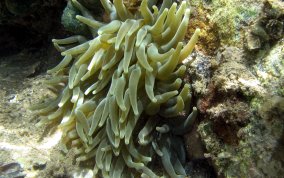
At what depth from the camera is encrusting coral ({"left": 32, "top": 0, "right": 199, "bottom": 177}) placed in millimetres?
2699

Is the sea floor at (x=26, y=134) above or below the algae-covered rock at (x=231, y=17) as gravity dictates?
below

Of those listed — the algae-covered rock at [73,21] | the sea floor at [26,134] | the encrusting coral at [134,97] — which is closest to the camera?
the encrusting coral at [134,97]

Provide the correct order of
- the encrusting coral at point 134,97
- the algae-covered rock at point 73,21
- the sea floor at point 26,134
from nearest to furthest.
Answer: the encrusting coral at point 134,97
the sea floor at point 26,134
the algae-covered rock at point 73,21

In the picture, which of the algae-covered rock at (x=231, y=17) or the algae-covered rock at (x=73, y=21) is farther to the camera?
the algae-covered rock at (x=73, y=21)

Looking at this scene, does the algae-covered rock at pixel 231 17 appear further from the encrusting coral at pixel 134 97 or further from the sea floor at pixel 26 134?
the sea floor at pixel 26 134

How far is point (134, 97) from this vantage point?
265 cm

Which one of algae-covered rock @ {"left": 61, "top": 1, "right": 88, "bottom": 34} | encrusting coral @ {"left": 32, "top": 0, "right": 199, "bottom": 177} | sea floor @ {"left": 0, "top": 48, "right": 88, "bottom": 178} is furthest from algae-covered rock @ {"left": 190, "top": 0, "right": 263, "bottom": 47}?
sea floor @ {"left": 0, "top": 48, "right": 88, "bottom": 178}

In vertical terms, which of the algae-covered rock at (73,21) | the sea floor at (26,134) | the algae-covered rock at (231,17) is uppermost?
the algae-covered rock at (73,21)

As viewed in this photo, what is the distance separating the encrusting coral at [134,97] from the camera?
2699 mm

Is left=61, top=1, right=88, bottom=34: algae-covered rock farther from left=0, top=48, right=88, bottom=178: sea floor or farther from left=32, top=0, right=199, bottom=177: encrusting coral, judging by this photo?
left=0, top=48, right=88, bottom=178: sea floor

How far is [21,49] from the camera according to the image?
188 inches

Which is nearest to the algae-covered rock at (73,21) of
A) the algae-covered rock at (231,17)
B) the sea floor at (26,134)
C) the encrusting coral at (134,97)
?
the encrusting coral at (134,97)

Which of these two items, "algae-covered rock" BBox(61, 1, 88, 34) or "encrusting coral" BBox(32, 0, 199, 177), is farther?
"algae-covered rock" BBox(61, 1, 88, 34)

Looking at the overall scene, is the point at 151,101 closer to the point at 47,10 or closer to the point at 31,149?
the point at 31,149
